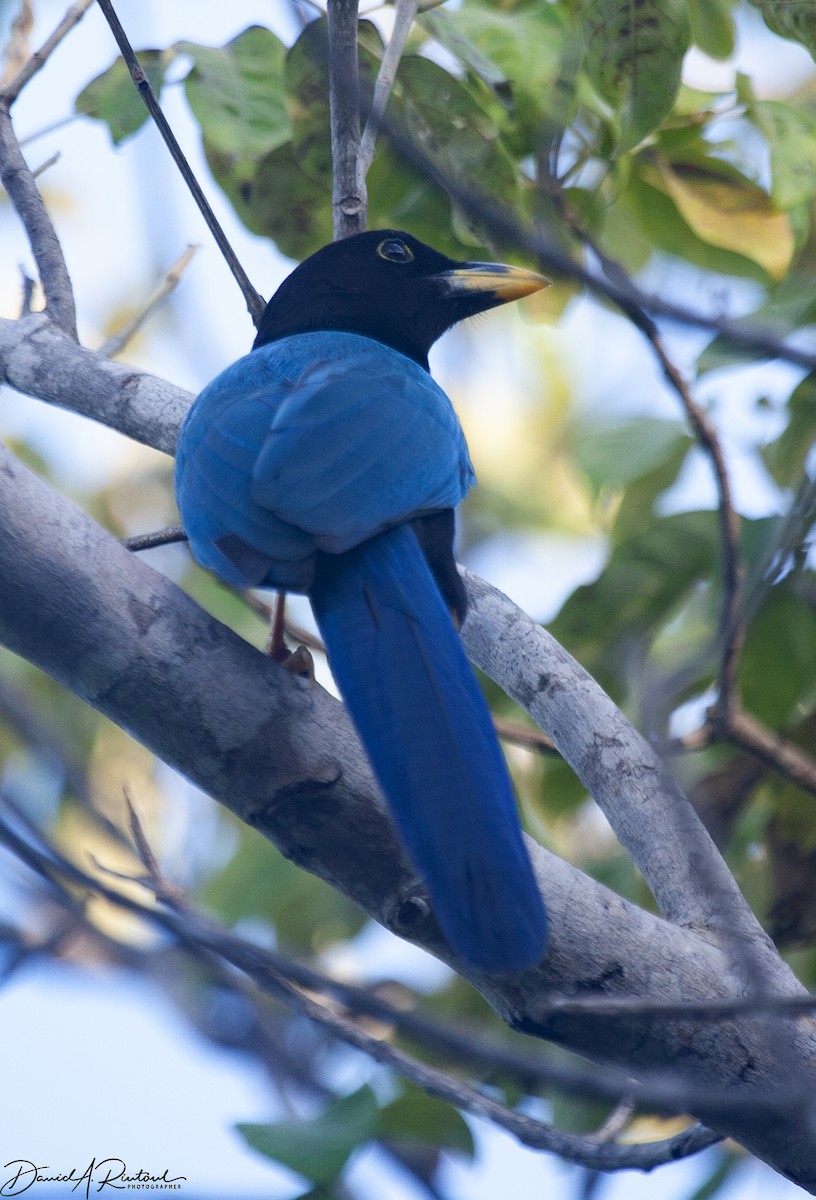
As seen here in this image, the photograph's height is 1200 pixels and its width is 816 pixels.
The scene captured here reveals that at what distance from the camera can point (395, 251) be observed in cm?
407

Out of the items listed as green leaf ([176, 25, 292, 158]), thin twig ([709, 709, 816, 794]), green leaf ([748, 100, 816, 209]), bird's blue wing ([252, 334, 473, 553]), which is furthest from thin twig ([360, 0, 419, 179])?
thin twig ([709, 709, 816, 794])

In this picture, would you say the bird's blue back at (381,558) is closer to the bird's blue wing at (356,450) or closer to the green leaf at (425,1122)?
the bird's blue wing at (356,450)

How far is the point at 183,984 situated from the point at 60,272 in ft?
5.71

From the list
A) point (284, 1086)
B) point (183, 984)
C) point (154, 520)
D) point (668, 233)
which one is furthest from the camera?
point (154, 520)

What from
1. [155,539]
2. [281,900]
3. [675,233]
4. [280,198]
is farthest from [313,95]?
[281,900]

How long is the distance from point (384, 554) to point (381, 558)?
0.05ft

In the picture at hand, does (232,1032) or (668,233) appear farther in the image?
(668,233)

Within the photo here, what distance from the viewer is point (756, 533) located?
3.30 meters

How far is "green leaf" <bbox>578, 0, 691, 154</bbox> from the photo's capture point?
2889mm

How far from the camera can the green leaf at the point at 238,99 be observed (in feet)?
10.6

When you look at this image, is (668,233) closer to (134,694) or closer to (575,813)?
(575,813)

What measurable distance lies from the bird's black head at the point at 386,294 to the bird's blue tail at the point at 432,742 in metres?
1.55

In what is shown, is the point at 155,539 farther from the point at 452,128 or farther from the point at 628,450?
the point at 628,450

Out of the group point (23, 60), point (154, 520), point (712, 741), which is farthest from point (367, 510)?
point (154, 520)
